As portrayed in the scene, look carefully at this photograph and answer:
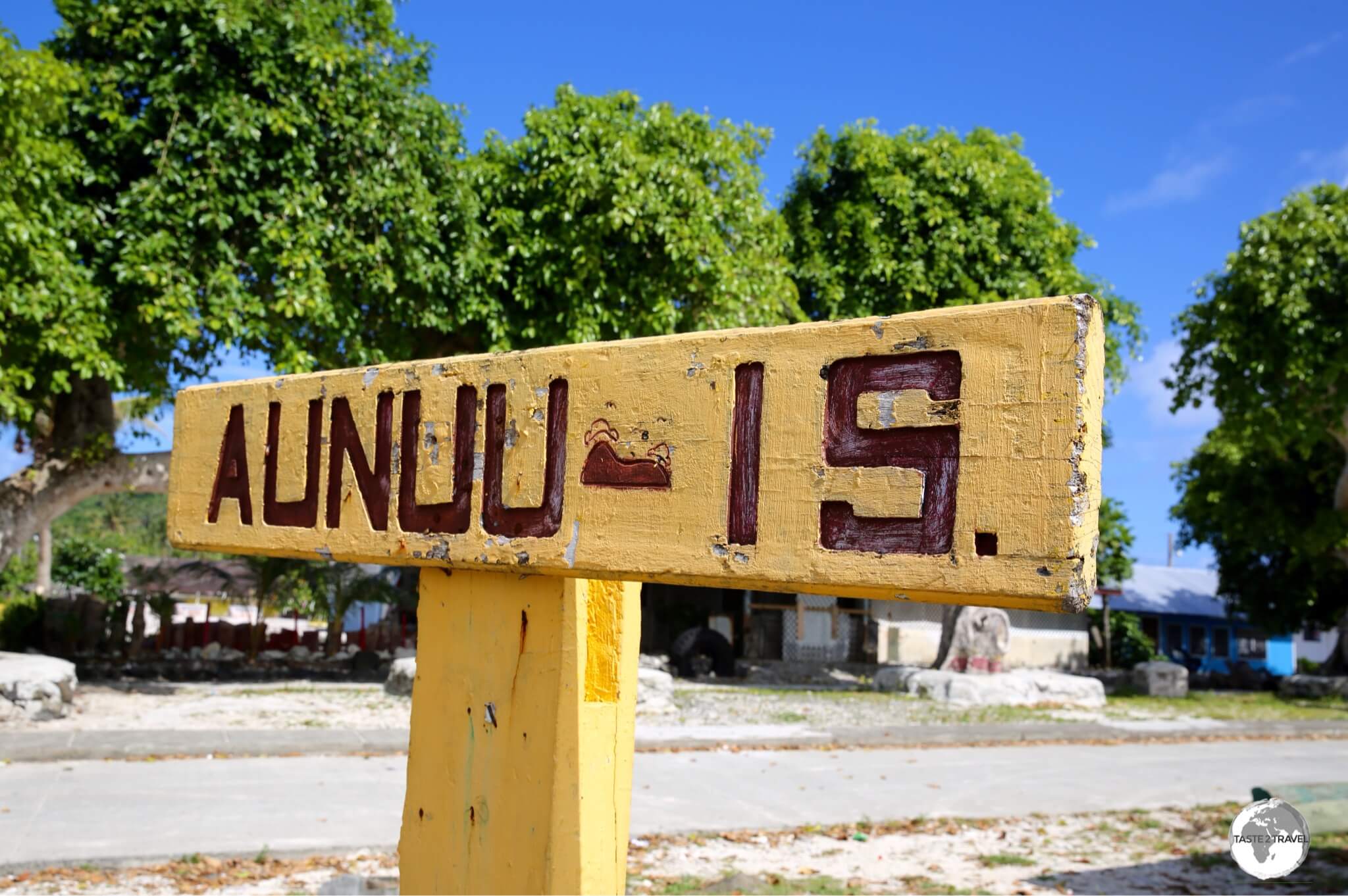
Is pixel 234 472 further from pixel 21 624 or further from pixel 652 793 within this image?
pixel 21 624

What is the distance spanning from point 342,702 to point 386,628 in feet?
30.4

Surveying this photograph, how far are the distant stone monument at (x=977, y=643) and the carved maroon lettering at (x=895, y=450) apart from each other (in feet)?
60.5

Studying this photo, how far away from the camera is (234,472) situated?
276 cm

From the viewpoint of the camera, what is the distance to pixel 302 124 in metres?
12.0

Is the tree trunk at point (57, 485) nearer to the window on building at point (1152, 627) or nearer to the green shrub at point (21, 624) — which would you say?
the green shrub at point (21, 624)

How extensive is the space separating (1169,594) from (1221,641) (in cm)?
226

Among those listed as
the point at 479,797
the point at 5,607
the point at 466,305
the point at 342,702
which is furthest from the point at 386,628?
the point at 479,797

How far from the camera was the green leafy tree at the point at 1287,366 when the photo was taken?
17.4 meters

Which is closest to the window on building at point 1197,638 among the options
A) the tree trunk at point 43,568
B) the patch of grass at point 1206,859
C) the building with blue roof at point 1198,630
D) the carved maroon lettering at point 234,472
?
the building with blue roof at point 1198,630

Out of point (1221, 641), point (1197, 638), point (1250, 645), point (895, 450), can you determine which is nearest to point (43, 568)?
point (895, 450)

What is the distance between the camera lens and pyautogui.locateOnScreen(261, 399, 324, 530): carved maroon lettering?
2.59 meters

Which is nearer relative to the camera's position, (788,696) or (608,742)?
(608,742)

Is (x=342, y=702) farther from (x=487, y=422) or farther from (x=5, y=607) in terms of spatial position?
(x=487, y=422)

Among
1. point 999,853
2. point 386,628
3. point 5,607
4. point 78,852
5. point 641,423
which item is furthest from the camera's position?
point 386,628
